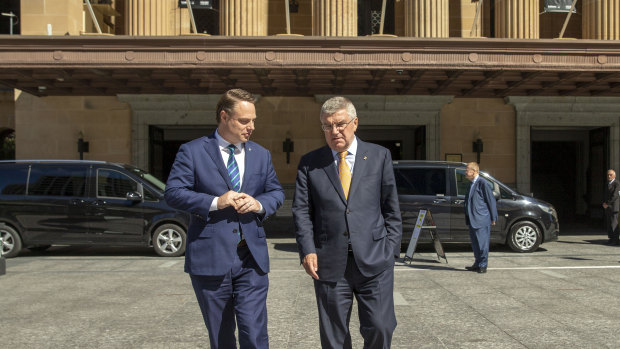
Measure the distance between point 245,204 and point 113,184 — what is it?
9870 millimetres

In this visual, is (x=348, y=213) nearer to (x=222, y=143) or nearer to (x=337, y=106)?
(x=337, y=106)

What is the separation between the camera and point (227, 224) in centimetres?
366

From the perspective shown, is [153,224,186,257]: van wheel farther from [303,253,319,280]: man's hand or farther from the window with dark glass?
the window with dark glass

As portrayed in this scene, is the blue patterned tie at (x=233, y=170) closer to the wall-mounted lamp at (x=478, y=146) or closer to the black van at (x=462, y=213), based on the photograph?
the black van at (x=462, y=213)

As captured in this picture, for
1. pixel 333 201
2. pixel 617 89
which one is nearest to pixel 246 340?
pixel 333 201

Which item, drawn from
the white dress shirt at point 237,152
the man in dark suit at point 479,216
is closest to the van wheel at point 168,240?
the man in dark suit at point 479,216

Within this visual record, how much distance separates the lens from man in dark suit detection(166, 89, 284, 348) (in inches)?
142

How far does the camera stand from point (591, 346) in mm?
5344

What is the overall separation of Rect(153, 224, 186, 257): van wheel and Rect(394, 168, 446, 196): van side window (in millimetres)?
4816

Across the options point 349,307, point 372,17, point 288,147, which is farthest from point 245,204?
point 372,17

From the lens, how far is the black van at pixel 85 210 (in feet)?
40.8

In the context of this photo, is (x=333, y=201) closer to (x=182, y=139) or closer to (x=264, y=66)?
(x=264, y=66)

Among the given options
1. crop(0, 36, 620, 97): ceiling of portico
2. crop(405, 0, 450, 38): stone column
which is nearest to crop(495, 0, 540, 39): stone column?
crop(405, 0, 450, 38): stone column

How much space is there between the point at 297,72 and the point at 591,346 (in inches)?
488
